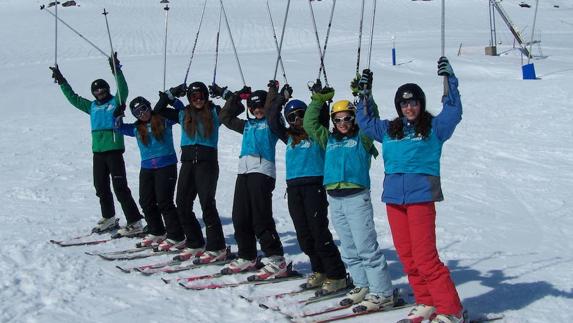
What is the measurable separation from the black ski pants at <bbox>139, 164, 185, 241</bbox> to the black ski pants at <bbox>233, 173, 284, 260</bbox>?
1118mm

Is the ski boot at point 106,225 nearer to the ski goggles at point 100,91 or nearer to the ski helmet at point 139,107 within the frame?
the ski goggles at point 100,91

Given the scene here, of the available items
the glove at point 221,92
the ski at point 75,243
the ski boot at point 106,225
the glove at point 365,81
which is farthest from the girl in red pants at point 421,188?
the ski boot at point 106,225

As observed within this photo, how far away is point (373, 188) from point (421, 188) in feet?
19.2

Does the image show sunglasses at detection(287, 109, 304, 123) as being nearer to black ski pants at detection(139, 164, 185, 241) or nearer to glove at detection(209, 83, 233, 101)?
glove at detection(209, 83, 233, 101)

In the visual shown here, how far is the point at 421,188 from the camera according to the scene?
4590 millimetres

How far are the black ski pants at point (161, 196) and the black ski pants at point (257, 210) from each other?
3.67 feet

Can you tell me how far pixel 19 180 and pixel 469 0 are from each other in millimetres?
48366

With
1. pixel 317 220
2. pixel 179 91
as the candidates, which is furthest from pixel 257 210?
pixel 179 91

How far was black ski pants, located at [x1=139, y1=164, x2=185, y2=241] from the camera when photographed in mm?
6992

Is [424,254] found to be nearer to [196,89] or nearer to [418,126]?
[418,126]

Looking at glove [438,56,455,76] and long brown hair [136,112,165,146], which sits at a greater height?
glove [438,56,455,76]

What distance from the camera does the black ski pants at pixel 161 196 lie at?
699 cm

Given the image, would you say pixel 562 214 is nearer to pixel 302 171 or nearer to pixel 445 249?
pixel 445 249

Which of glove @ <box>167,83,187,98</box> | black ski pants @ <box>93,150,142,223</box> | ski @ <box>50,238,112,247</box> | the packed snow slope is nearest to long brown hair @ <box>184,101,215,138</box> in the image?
glove @ <box>167,83,187,98</box>
